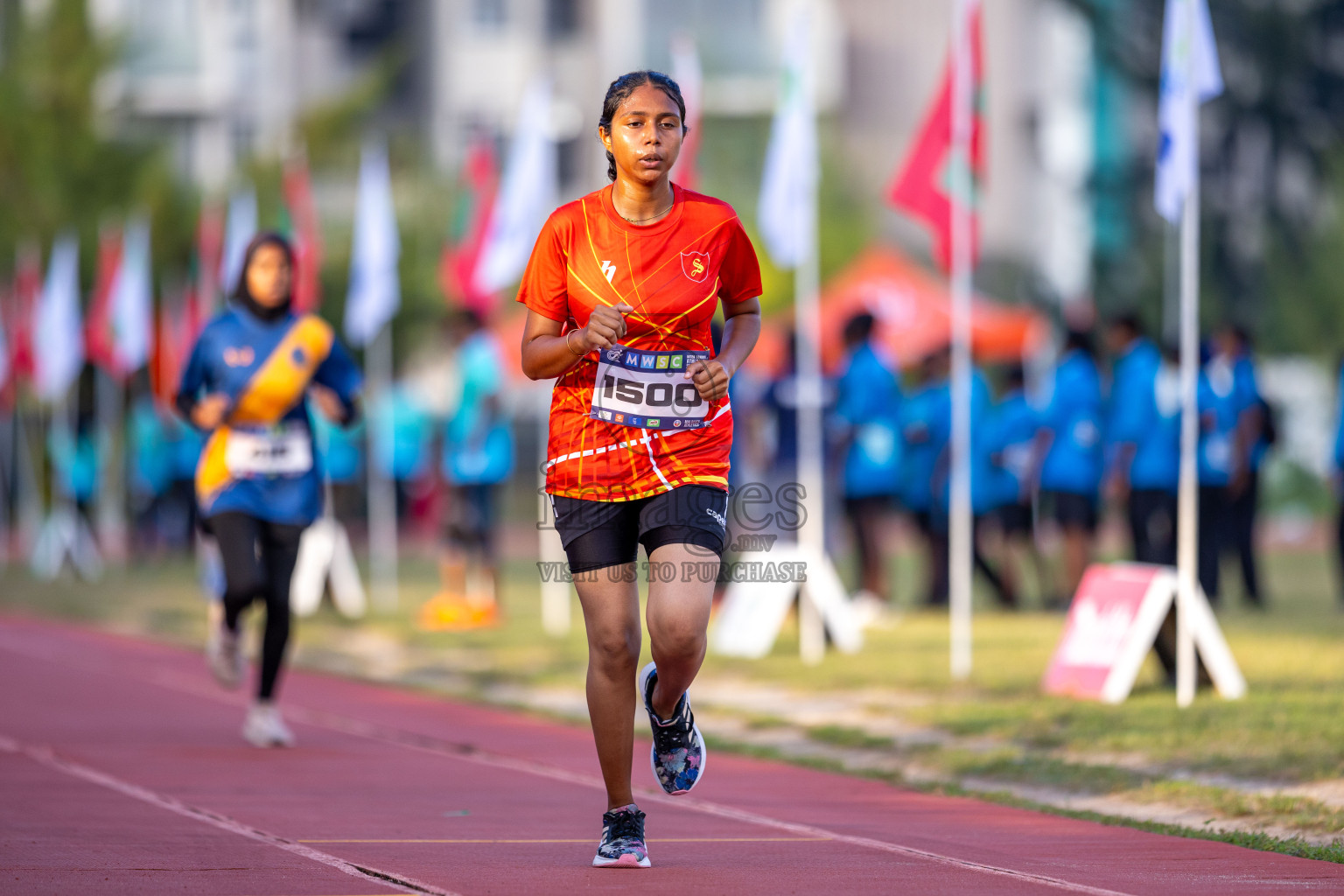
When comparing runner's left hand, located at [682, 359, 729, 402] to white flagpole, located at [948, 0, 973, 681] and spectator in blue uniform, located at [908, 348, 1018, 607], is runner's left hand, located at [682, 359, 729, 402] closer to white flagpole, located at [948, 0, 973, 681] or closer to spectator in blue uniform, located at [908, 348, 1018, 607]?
white flagpole, located at [948, 0, 973, 681]

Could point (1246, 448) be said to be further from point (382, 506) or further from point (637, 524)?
point (382, 506)

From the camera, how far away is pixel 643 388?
6129 mm

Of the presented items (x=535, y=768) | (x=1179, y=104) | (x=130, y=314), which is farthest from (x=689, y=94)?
(x=130, y=314)

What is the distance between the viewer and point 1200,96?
11.0m

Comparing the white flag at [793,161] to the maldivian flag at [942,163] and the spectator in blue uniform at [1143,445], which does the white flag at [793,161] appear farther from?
the spectator in blue uniform at [1143,445]

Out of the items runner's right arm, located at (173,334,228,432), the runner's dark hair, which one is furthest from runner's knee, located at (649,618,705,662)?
runner's right arm, located at (173,334,228,432)

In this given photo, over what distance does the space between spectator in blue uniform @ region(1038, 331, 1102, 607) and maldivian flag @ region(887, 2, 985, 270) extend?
3.68 m

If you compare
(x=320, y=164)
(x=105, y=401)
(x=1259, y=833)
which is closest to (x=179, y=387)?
(x=1259, y=833)

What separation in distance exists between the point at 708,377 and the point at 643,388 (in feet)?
0.71

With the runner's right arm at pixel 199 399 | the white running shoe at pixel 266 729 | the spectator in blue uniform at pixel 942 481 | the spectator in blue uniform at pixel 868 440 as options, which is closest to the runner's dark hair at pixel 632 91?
the runner's right arm at pixel 199 399

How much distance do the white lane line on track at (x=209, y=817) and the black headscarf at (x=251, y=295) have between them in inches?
85.0

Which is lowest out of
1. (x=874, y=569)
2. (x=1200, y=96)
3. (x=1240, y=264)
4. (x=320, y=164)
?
(x=874, y=569)

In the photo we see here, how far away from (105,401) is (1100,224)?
14.8m

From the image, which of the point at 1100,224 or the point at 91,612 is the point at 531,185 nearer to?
the point at 91,612
